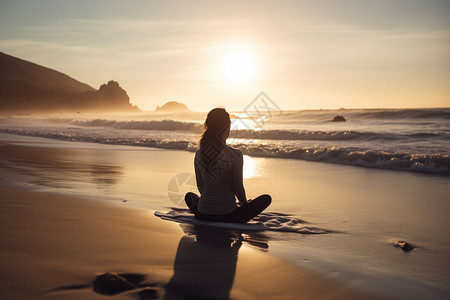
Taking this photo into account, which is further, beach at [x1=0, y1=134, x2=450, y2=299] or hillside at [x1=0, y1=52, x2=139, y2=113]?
hillside at [x1=0, y1=52, x2=139, y2=113]

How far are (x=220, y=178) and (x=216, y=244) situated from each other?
0.84m

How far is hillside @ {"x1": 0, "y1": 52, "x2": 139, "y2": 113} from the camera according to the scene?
121312 millimetres

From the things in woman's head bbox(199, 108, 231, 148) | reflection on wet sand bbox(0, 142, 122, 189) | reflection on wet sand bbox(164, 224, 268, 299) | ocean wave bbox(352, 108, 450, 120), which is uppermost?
ocean wave bbox(352, 108, 450, 120)

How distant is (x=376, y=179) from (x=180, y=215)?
5.20 m

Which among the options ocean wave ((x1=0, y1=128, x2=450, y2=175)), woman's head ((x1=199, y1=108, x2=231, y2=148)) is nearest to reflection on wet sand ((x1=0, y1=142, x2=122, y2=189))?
woman's head ((x1=199, y1=108, x2=231, y2=148))

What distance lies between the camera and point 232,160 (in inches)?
169

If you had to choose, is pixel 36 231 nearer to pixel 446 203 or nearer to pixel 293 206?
pixel 293 206

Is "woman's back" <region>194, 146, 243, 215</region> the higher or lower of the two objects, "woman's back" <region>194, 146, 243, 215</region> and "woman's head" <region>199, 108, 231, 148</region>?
the lower

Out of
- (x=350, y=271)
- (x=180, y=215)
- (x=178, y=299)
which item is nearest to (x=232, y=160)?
(x=180, y=215)

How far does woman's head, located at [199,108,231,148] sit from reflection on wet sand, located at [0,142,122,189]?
Result: 326cm

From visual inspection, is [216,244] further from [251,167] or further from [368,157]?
[368,157]

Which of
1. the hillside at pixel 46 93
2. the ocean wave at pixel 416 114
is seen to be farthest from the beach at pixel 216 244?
the hillside at pixel 46 93

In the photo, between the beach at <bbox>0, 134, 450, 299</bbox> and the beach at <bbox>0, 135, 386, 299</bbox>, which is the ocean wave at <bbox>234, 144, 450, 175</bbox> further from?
the beach at <bbox>0, 135, 386, 299</bbox>

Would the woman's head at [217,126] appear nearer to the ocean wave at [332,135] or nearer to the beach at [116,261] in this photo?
the beach at [116,261]
